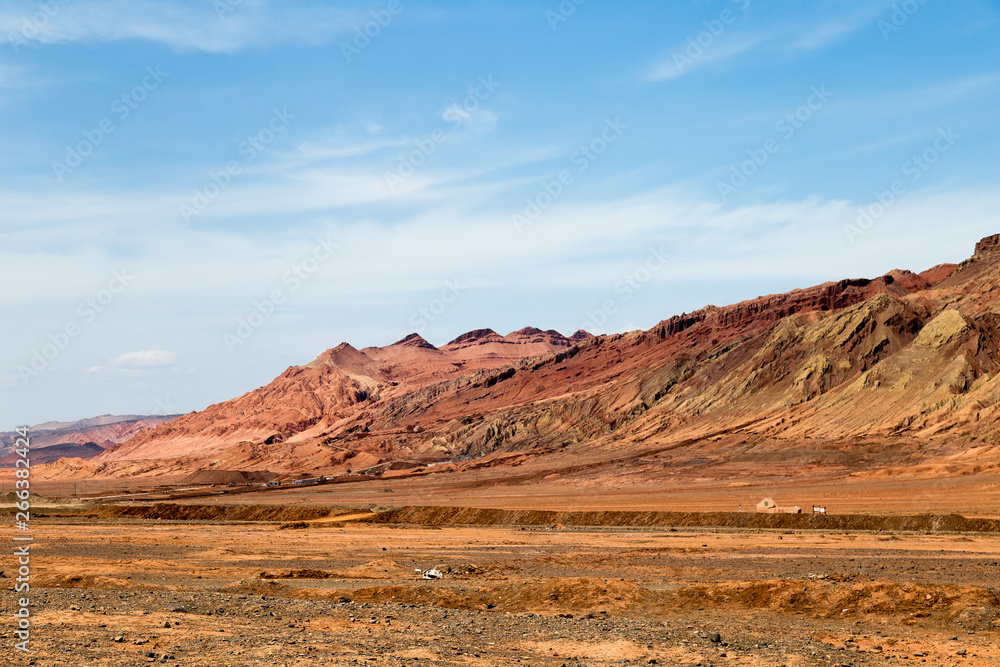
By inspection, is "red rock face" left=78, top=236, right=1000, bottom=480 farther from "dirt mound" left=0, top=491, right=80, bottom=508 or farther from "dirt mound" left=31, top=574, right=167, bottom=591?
"dirt mound" left=31, top=574, right=167, bottom=591

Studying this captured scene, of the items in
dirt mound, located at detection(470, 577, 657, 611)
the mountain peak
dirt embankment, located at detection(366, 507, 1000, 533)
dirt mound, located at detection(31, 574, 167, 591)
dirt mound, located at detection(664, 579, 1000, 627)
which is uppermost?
the mountain peak

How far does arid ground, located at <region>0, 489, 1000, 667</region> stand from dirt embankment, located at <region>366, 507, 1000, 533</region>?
230 inches

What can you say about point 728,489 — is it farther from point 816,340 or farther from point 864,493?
point 816,340

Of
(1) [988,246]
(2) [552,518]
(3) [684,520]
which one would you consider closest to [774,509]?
(3) [684,520]

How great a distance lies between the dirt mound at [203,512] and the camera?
77.0 metres

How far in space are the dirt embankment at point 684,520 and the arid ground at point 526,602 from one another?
585 centimetres

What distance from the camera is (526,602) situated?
23.9 m

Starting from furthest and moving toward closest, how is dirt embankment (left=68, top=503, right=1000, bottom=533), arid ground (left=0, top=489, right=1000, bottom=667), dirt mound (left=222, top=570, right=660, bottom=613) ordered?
dirt embankment (left=68, top=503, right=1000, bottom=533), dirt mound (left=222, top=570, right=660, bottom=613), arid ground (left=0, top=489, right=1000, bottom=667)

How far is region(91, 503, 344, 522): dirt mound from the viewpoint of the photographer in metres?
77.0

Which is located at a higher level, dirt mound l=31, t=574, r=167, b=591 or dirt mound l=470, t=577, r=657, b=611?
dirt mound l=31, t=574, r=167, b=591

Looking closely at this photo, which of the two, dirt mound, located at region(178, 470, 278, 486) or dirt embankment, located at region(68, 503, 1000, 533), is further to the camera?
dirt mound, located at region(178, 470, 278, 486)

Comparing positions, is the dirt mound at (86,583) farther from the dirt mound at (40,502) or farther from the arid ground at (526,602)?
the dirt mound at (40,502)

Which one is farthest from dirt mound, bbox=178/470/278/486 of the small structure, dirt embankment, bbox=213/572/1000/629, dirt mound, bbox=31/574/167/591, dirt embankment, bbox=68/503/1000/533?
dirt embankment, bbox=213/572/1000/629

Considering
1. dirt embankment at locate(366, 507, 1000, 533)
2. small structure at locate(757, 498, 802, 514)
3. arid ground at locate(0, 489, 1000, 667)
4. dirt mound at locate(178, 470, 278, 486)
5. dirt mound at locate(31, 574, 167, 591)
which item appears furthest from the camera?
dirt mound at locate(178, 470, 278, 486)
